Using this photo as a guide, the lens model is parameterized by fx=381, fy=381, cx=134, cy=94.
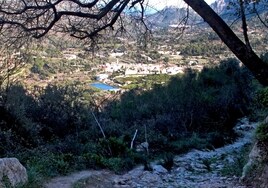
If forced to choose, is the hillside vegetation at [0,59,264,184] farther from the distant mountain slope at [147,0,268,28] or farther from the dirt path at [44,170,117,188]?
the distant mountain slope at [147,0,268,28]

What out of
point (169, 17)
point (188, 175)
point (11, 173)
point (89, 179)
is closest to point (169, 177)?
point (188, 175)

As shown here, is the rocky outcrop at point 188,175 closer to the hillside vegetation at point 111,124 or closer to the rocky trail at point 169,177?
the rocky trail at point 169,177

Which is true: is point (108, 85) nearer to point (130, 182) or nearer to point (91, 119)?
point (91, 119)

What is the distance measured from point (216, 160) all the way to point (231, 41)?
633cm

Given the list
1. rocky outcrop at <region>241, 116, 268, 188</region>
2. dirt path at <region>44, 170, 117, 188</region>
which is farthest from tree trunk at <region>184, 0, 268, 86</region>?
dirt path at <region>44, 170, 117, 188</region>

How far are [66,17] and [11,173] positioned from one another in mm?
3595

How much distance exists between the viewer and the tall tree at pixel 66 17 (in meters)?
6.74

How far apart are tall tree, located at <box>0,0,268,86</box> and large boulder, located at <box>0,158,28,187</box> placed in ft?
8.59

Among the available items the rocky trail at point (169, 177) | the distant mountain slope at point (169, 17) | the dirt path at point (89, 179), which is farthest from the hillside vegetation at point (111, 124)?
the distant mountain slope at point (169, 17)

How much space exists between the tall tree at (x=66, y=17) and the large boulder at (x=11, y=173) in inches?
103

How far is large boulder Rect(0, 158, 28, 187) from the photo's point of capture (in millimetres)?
5879

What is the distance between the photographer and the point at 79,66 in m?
28.8

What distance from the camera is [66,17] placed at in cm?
828

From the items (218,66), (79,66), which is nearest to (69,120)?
(79,66)
